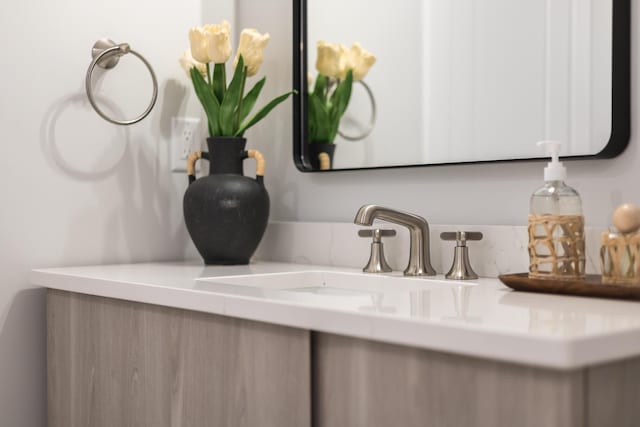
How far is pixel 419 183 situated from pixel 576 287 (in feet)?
1.70

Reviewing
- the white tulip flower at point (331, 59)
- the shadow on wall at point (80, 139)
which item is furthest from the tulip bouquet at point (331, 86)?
the shadow on wall at point (80, 139)

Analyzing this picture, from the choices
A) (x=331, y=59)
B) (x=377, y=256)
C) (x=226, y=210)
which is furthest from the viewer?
(x=331, y=59)

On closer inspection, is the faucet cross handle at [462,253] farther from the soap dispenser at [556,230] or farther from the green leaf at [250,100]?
the green leaf at [250,100]

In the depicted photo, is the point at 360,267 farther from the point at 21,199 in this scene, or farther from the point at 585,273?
the point at 21,199

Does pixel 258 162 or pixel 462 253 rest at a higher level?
pixel 258 162

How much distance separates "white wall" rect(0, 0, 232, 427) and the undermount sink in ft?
1.40

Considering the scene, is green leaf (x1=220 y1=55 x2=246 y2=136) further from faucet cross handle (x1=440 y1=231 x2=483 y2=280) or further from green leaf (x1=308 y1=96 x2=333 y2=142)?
faucet cross handle (x1=440 y1=231 x2=483 y2=280)

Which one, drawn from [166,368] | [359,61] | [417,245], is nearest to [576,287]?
[417,245]

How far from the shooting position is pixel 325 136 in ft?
5.61

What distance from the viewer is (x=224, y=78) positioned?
5.52 ft

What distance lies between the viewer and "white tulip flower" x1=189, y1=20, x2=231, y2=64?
1.61 meters

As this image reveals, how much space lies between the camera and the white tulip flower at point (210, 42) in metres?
1.61

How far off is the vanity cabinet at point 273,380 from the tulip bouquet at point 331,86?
62cm

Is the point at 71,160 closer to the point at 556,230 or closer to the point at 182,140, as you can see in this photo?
the point at 182,140
